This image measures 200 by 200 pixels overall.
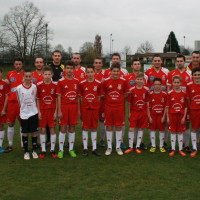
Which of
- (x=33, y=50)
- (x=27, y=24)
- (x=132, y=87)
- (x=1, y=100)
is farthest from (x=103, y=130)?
(x=27, y=24)

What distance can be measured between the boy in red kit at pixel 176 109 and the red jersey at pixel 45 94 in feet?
8.51

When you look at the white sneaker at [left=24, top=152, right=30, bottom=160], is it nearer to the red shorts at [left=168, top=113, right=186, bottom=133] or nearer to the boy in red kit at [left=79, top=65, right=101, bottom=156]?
the boy in red kit at [left=79, top=65, right=101, bottom=156]

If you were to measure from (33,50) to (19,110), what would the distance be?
47.4 m

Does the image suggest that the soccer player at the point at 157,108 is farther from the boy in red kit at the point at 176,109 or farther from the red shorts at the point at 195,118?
the red shorts at the point at 195,118

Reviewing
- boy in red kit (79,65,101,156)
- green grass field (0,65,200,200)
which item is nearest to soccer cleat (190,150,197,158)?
green grass field (0,65,200,200)

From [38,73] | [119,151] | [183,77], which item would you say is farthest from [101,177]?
[183,77]

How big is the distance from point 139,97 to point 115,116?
72 centimetres

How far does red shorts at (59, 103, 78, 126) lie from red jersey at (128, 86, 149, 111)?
138 centimetres

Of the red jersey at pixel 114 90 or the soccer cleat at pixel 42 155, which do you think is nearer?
the soccer cleat at pixel 42 155

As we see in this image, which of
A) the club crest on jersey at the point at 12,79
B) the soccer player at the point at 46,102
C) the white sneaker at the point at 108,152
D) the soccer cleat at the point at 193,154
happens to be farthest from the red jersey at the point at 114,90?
the club crest on jersey at the point at 12,79

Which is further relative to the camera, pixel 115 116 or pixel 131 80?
pixel 131 80

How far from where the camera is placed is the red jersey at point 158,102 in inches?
250

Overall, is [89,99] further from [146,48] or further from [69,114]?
[146,48]

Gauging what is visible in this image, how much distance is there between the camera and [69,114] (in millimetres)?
5898
